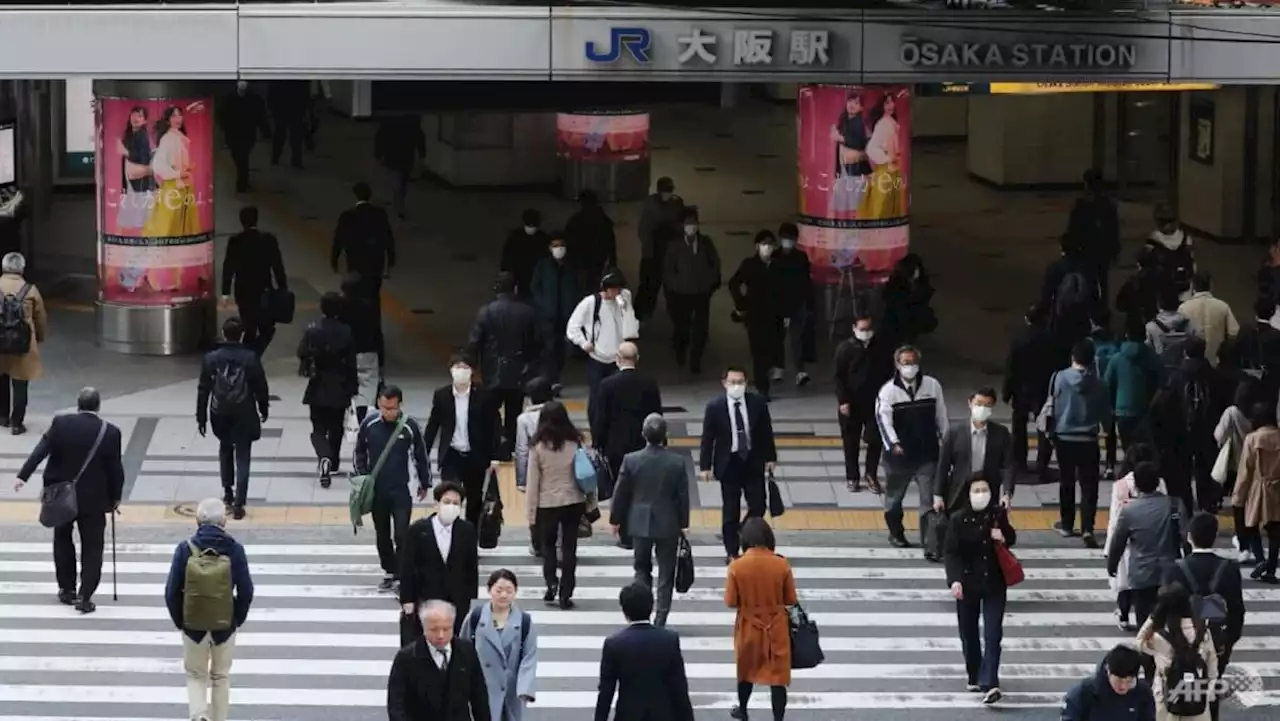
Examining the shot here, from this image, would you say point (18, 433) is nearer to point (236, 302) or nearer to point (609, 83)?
point (236, 302)

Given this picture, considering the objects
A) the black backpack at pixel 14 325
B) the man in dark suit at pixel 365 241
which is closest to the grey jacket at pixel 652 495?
the black backpack at pixel 14 325

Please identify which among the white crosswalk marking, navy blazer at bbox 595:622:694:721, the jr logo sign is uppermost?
the jr logo sign

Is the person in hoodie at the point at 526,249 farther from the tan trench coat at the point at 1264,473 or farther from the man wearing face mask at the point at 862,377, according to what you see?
the tan trench coat at the point at 1264,473

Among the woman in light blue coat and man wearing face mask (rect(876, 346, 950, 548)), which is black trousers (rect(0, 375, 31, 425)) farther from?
the woman in light blue coat

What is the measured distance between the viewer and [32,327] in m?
20.8

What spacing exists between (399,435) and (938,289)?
41.7ft

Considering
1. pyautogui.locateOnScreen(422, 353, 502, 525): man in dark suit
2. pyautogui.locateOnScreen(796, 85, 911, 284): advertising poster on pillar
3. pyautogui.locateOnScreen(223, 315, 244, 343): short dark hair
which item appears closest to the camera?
pyautogui.locateOnScreen(422, 353, 502, 525): man in dark suit

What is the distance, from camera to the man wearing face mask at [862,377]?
19.7 m

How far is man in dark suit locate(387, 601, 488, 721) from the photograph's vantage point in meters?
12.1

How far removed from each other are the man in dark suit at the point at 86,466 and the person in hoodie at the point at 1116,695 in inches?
271

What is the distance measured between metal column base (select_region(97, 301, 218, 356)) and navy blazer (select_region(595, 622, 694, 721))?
1224cm

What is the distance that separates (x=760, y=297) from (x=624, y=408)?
464cm

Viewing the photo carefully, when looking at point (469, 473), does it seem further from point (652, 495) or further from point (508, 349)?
point (508, 349)

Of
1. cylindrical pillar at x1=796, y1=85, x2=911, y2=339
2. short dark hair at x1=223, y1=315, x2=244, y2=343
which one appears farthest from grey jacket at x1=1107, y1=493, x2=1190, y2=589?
cylindrical pillar at x1=796, y1=85, x2=911, y2=339
